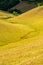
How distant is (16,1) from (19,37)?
69937 millimetres

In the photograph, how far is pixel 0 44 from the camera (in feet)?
108

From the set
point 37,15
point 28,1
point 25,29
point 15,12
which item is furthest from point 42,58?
point 28,1

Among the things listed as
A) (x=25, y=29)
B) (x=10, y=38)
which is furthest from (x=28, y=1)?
(x=10, y=38)

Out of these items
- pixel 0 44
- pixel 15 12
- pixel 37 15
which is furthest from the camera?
pixel 15 12

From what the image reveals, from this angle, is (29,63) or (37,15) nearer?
(29,63)

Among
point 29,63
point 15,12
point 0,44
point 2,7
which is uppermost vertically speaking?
point 2,7

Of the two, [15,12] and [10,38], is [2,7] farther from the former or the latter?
[10,38]

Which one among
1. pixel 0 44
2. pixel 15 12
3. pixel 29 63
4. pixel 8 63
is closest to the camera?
pixel 29 63

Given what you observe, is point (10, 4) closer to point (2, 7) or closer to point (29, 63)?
point (2, 7)

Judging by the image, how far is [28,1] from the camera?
104 metres

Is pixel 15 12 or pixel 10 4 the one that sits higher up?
pixel 10 4

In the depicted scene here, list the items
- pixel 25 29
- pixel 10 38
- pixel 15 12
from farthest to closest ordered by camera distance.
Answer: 1. pixel 15 12
2. pixel 25 29
3. pixel 10 38

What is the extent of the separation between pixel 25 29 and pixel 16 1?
6479 centimetres

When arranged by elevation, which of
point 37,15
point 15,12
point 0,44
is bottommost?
point 0,44
